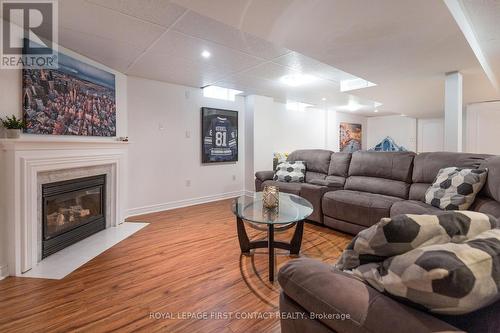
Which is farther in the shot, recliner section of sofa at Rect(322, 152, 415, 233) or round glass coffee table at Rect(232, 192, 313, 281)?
recliner section of sofa at Rect(322, 152, 415, 233)

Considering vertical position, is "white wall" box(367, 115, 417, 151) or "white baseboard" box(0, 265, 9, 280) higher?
"white wall" box(367, 115, 417, 151)

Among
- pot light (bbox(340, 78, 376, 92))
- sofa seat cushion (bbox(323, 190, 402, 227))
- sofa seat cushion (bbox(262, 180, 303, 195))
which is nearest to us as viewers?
sofa seat cushion (bbox(323, 190, 402, 227))

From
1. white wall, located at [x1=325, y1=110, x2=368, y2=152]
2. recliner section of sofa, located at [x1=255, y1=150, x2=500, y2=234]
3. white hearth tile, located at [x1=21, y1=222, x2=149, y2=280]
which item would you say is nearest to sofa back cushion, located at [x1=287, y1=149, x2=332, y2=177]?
recliner section of sofa, located at [x1=255, y1=150, x2=500, y2=234]

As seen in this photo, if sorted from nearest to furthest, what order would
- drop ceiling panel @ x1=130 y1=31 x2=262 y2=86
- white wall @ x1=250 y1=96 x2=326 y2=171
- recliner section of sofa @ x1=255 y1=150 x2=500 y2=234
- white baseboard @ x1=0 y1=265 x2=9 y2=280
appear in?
white baseboard @ x1=0 y1=265 x2=9 y2=280
recliner section of sofa @ x1=255 y1=150 x2=500 y2=234
drop ceiling panel @ x1=130 y1=31 x2=262 y2=86
white wall @ x1=250 y1=96 x2=326 y2=171

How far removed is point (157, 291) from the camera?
181 centimetres

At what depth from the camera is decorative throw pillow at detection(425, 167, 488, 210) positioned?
214 centimetres

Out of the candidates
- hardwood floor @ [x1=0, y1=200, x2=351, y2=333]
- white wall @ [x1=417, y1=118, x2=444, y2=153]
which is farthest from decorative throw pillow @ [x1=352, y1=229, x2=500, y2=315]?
white wall @ [x1=417, y1=118, x2=444, y2=153]

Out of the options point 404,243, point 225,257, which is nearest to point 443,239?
point 404,243

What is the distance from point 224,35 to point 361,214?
245 centimetres

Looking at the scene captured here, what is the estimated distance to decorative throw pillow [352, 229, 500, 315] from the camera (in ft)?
1.99

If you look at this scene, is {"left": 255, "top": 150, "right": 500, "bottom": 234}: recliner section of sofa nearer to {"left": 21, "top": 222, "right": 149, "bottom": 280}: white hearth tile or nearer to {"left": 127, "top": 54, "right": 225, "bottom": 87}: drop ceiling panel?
{"left": 127, "top": 54, "right": 225, "bottom": 87}: drop ceiling panel

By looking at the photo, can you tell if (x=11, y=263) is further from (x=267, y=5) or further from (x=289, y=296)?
(x=267, y=5)

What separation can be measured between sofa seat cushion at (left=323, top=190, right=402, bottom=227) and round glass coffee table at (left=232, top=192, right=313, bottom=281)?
61 centimetres

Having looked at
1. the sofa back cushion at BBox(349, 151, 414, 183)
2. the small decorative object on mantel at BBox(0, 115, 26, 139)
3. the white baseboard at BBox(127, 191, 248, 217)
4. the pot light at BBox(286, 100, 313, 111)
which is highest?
the pot light at BBox(286, 100, 313, 111)
